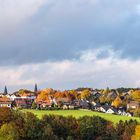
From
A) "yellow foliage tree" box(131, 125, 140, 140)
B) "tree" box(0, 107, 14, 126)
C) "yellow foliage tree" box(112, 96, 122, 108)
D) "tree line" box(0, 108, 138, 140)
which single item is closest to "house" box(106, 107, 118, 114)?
"yellow foliage tree" box(112, 96, 122, 108)

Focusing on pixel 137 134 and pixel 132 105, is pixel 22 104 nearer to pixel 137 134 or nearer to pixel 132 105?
pixel 132 105

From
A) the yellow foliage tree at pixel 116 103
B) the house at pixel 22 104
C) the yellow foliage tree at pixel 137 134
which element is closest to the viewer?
the yellow foliage tree at pixel 137 134

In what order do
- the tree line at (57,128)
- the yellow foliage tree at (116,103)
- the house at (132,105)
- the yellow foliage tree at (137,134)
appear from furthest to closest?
the yellow foliage tree at (116,103) → the house at (132,105) → the yellow foliage tree at (137,134) → the tree line at (57,128)

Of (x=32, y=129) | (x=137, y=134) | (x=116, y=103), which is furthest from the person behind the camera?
(x=116, y=103)

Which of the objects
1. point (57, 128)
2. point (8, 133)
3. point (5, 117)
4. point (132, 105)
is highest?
point (132, 105)

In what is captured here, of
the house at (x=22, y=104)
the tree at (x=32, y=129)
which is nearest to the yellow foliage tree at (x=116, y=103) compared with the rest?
the house at (x=22, y=104)

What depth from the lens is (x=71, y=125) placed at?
301ft

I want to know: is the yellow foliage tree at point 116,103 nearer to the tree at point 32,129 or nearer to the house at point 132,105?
the house at point 132,105

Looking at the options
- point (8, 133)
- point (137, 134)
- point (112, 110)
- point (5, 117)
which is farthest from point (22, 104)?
point (8, 133)

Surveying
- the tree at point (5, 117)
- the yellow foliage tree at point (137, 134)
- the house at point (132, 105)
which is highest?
the house at point (132, 105)

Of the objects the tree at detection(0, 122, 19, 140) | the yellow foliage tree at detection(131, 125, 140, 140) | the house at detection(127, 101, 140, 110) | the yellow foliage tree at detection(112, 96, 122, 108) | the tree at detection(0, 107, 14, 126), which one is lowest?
the yellow foliage tree at detection(131, 125, 140, 140)

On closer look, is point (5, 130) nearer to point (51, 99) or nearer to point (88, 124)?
point (88, 124)

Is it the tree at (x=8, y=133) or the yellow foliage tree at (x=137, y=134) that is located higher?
the tree at (x=8, y=133)

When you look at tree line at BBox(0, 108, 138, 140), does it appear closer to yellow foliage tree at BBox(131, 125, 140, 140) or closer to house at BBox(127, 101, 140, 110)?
yellow foliage tree at BBox(131, 125, 140, 140)
